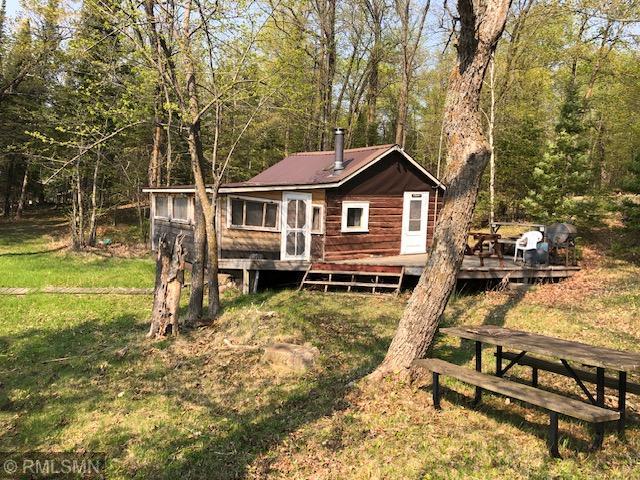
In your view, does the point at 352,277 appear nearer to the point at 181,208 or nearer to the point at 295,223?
the point at 295,223

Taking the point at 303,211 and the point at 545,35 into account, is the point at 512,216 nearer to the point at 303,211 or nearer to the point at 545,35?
the point at 545,35

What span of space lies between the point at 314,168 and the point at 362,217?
2.83m

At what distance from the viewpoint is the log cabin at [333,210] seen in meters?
15.3

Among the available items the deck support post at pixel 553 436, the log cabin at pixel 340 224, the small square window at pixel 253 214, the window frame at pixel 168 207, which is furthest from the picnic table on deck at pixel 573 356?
the window frame at pixel 168 207

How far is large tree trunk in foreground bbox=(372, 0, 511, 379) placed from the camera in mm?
6090

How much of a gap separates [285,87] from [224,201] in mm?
5880

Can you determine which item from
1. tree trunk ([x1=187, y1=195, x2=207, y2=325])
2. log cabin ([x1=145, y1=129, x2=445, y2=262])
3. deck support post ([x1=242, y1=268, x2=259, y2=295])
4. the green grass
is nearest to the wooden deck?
deck support post ([x1=242, y1=268, x2=259, y2=295])

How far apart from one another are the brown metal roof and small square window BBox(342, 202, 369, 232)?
3.85ft

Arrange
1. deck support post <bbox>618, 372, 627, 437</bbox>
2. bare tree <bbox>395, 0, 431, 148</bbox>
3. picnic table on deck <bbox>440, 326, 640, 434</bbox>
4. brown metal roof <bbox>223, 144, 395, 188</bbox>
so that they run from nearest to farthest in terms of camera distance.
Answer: picnic table on deck <bbox>440, 326, 640, 434</bbox>, deck support post <bbox>618, 372, 627, 437</bbox>, brown metal roof <bbox>223, 144, 395, 188</bbox>, bare tree <bbox>395, 0, 431, 148</bbox>

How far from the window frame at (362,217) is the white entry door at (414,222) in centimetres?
169

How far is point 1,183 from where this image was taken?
3753cm

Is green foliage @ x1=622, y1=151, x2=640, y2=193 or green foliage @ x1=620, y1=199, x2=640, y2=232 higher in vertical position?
green foliage @ x1=622, y1=151, x2=640, y2=193

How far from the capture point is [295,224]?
15.3 m

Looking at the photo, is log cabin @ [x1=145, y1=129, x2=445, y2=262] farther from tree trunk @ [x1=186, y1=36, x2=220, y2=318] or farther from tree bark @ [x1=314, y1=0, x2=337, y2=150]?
tree bark @ [x1=314, y1=0, x2=337, y2=150]
